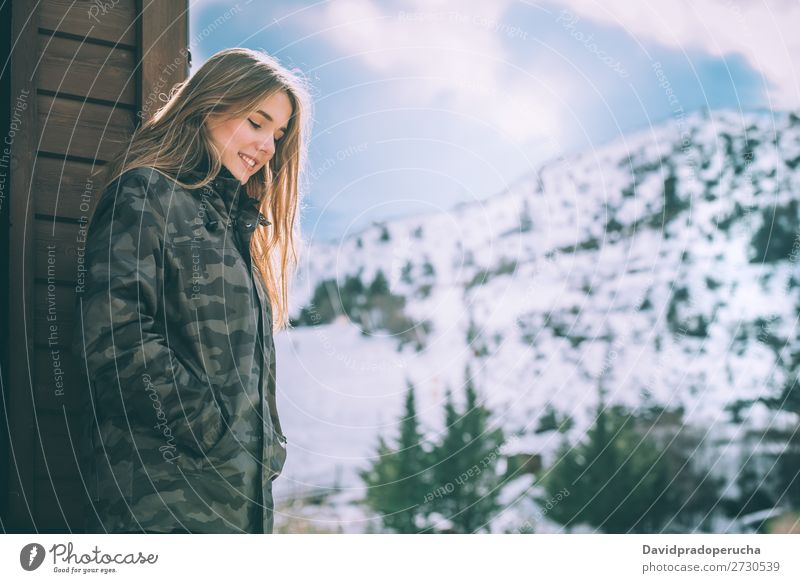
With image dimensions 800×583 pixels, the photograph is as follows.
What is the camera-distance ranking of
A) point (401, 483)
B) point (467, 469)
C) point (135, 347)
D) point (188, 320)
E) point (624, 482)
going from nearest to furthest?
A: 1. point (135, 347)
2. point (188, 320)
3. point (624, 482)
4. point (401, 483)
5. point (467, 469)

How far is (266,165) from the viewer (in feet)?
9.12

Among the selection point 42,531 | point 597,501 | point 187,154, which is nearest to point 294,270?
point 187,154

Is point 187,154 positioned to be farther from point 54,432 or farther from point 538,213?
point 538,213

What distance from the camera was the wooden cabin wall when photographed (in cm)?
254

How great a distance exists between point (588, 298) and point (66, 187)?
65.6 feet

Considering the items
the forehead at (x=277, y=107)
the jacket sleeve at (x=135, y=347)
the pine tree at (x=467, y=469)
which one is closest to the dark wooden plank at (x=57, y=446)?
the jacket sleeve at (x=135, y=347)

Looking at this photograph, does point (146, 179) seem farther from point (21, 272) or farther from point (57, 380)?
point (57, 380)

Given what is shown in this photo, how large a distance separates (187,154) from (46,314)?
1.80 feet

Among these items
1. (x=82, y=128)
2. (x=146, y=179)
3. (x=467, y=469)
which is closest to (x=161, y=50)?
(x=82, y=128)

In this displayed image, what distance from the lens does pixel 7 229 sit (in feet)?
8.38

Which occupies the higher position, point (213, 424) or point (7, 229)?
point (7, 229)

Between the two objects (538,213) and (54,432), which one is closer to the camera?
(54,432)

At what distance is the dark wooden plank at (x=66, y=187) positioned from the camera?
2.63 m
